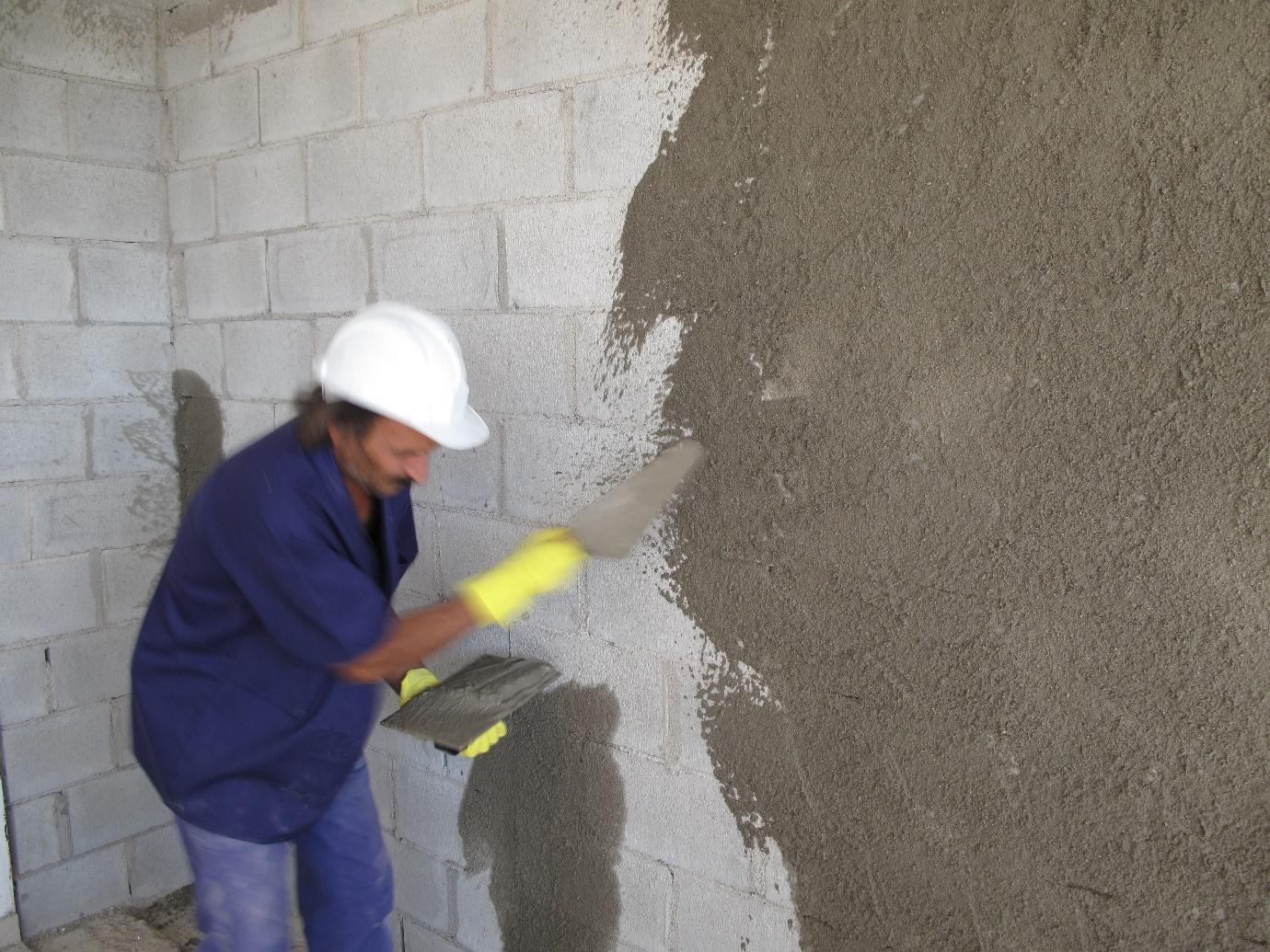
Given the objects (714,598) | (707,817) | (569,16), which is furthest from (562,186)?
(707,817)

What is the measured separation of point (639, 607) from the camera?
1.71m

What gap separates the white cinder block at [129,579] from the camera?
255 centimetres

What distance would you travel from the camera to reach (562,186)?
1719 mm

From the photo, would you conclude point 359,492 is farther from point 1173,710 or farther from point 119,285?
point 119,285

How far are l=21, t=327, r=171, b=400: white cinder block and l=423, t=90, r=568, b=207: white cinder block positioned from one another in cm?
121

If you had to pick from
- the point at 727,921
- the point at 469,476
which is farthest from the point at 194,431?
the point at 727,921

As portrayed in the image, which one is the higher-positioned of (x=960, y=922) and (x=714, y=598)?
(x=714, y=598)

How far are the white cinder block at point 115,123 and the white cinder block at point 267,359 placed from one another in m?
0.60

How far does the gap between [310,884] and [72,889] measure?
1228 mm

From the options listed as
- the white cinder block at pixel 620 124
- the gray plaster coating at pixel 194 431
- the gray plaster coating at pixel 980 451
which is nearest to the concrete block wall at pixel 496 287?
the white cinder block at pixel 620 124

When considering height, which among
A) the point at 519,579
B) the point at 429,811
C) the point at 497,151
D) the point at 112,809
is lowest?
the point at 112,809

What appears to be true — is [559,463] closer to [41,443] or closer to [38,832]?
[41,443]

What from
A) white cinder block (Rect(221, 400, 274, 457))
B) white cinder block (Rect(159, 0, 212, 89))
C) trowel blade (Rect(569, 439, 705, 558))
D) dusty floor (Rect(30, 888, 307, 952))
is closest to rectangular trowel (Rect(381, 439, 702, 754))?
trowel blade (Rect(569, 439, 705, 558))

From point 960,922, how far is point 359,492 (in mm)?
1170
